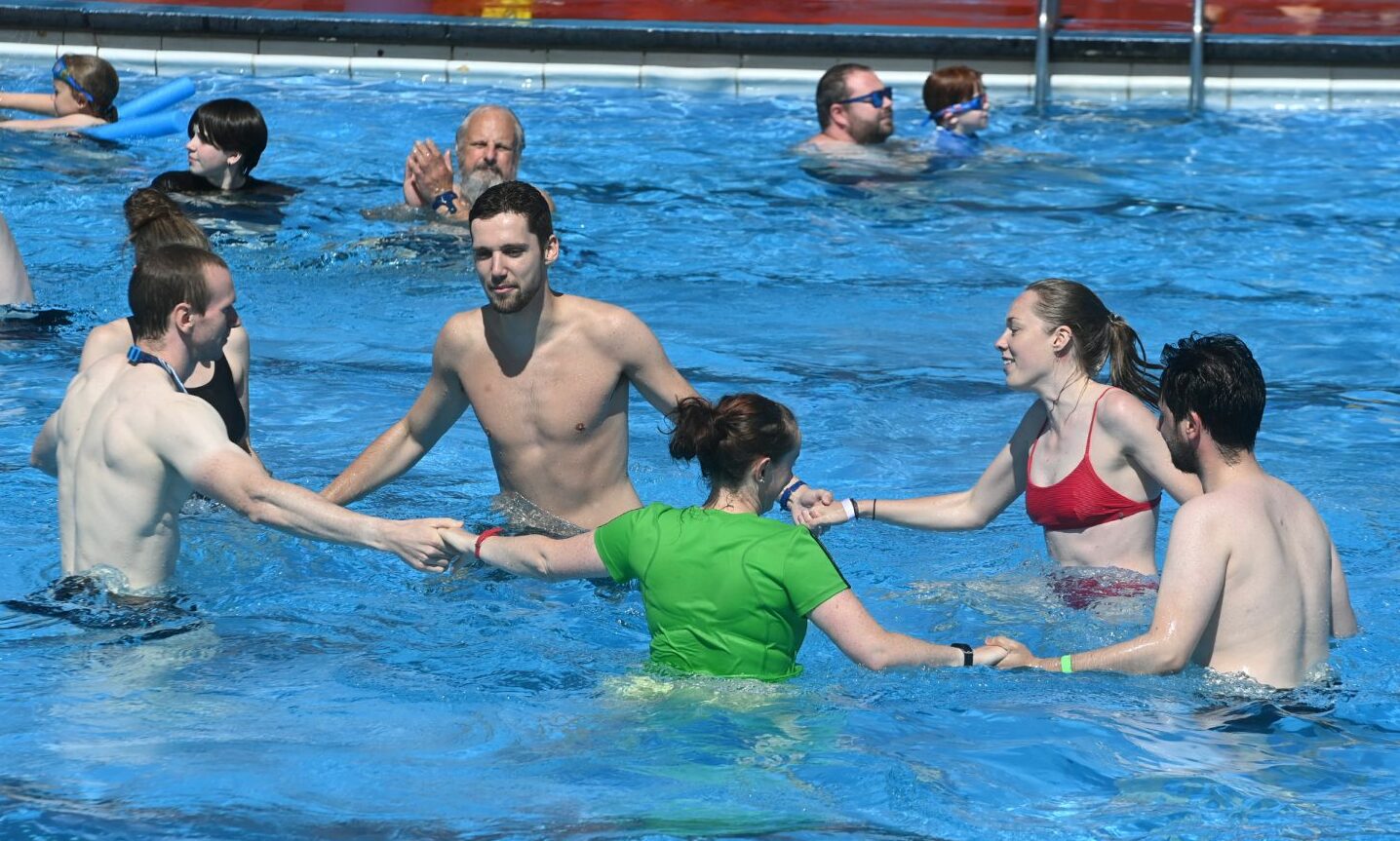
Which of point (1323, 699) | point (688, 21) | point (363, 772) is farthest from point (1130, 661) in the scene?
point (688, 21)

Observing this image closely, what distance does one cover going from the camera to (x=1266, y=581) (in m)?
4.65

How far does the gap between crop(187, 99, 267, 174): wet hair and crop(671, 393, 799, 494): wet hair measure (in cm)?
618

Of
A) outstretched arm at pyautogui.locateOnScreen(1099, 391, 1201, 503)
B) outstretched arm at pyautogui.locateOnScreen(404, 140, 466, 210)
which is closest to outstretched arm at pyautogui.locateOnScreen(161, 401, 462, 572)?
outstretched arm at pyautogui.locateOnScreen(1099, 391, 1201, 503)

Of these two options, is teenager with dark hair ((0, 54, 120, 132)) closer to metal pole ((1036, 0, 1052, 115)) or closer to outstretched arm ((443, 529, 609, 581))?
metal pole ((1036, 0, 1052, 115))

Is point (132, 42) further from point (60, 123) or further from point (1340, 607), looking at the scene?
point (1340, 607)

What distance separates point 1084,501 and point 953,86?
23.9ft

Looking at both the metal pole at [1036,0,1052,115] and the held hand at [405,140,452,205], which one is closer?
the held hand at [405,140,452,205]

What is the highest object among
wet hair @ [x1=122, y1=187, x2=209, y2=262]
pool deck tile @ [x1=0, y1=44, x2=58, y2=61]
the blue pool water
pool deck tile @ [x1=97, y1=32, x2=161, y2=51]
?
pool deck tile @ [x1=97, y1=32, x2=161, y2=51]

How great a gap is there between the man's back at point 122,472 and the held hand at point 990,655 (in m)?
2.36

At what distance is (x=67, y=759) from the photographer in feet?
14.9

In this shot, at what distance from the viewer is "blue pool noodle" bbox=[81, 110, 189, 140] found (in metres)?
12.2

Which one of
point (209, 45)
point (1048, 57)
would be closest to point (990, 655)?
point (1048, 57)

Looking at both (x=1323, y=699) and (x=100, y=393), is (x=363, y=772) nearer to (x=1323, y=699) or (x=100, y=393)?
(x=100, y=393)

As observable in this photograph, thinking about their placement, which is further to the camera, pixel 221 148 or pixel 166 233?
pixel 221 148
